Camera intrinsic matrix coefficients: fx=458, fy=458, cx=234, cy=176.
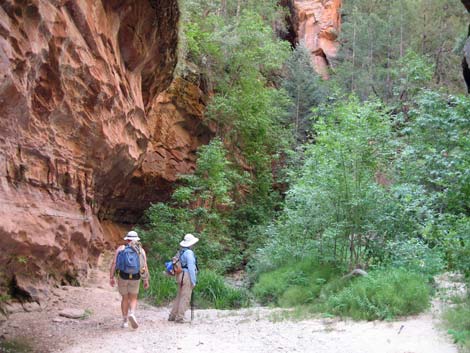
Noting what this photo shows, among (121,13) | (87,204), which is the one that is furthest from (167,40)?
(87,204)

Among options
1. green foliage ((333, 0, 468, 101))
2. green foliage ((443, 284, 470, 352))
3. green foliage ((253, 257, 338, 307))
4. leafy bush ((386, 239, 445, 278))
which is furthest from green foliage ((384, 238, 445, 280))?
green foliage ((333, 0, 468, 101))

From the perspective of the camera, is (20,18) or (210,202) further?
(210,202)

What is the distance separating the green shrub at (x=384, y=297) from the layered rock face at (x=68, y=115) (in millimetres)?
5686

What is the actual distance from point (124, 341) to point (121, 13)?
7.04 meters

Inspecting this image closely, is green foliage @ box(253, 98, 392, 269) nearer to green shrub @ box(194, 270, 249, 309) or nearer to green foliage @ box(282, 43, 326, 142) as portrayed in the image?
green shrub @ box(194, 270, 249, 309)

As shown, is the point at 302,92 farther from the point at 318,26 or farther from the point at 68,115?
the point at 68,115

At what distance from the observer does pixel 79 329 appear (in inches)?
293

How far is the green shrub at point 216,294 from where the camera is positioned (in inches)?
476

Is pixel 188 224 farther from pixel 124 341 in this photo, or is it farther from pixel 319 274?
pixel 124 341

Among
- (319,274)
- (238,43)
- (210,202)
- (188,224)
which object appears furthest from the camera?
(238,43)

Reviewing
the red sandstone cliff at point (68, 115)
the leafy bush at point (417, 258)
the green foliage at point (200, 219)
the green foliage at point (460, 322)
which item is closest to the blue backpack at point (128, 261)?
the red sandstone cliff at point (68, 115)

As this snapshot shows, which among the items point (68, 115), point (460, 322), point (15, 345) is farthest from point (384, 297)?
point (68, 115)

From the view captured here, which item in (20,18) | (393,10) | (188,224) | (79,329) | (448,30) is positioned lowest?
(79,329)

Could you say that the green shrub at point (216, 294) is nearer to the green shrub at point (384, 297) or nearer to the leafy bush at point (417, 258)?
the green shrub at point (384, 297)
